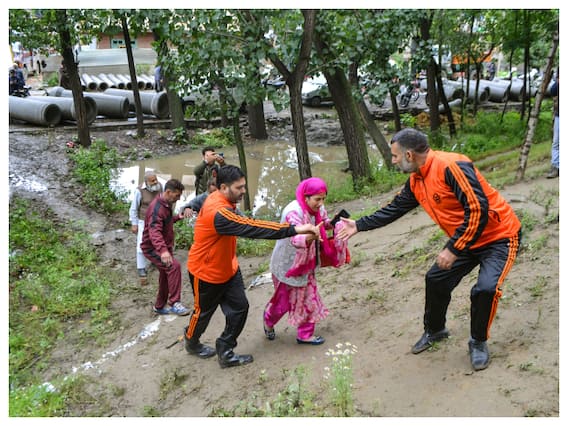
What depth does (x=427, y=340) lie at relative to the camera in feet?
15.5

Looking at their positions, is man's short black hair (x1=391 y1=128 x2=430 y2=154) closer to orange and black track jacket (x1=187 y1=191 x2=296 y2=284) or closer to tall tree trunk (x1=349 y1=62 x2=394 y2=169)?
orange and black track jacket (x1=187 y1=191 x2=296 y2=284)

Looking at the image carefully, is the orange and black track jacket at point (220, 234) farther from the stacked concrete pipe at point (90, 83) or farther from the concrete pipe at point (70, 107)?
the stacked concrete pipe at point (90, 83)

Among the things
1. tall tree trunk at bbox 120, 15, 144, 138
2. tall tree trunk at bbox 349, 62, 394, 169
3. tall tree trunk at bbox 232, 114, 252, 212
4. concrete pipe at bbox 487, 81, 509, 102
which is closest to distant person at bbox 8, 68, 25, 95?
tall tree trunk at bbox 120, 15, 144, 138

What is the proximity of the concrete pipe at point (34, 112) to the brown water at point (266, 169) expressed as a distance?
3.76 metres

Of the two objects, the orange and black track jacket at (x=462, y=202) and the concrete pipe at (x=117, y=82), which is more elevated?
the concrete pipe at (x=117, y=82)

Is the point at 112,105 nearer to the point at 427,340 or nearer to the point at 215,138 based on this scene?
the point at 215,138

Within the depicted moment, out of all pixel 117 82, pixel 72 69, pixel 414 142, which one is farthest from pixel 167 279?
pixel 117 82

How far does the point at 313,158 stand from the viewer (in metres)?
16.9

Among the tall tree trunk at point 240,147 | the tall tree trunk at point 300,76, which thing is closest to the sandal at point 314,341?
the tall tree trunk at point 240,147

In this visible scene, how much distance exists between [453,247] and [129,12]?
6.60 metres

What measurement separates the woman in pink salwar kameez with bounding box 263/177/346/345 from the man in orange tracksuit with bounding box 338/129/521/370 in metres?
0.93

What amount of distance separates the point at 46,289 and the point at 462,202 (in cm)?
562

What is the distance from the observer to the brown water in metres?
12.8

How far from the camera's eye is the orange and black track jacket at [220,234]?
4621 millimetres
